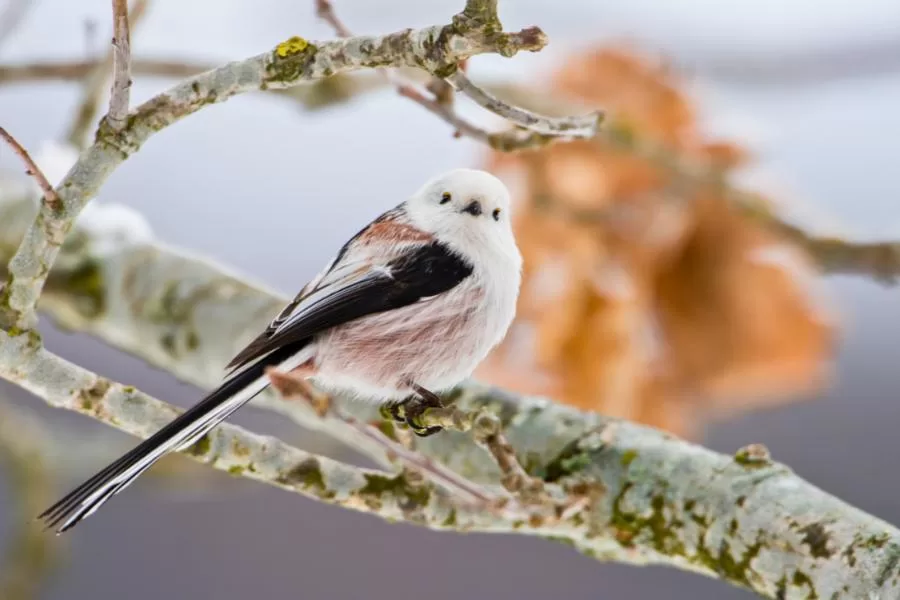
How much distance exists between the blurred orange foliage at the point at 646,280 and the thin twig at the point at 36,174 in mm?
573

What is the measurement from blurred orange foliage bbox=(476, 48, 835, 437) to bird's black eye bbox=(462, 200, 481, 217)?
0.47m

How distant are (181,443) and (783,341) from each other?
3.12ft

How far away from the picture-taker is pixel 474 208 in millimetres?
537

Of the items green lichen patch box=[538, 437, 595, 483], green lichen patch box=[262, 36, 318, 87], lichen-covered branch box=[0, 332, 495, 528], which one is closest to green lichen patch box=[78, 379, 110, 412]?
lichen-covered branch box=[0, 332, 495, 528]

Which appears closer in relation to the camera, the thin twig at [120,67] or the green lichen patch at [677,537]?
the thin twig at [120,67]

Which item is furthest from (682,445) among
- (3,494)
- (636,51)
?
(3,494)

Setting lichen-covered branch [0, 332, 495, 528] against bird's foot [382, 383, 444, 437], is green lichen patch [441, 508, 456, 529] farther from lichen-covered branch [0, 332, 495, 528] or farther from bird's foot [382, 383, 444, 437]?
bird's foot [382, 383, 444, 437]

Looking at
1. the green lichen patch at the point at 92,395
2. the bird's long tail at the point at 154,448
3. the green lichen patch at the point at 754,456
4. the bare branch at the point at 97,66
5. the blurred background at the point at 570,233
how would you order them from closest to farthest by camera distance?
the bird's long tail at the point at 154,448, the green lichen patch at the point at 92,395, the green lichen patch at the point at 754,456, the bare branch at the point at 97,66, the blurred background at the point at 570,233

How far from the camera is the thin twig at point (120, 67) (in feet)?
1.49

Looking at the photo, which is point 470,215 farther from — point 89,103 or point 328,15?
point 89,103

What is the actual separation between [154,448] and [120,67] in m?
0.20

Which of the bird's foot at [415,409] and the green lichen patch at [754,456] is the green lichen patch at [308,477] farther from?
the green lichen patch at [754,456]

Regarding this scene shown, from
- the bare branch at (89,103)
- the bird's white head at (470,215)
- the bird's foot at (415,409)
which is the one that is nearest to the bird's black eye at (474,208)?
the bird's white head at (470,215)

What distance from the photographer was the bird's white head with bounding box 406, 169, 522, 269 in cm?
53
